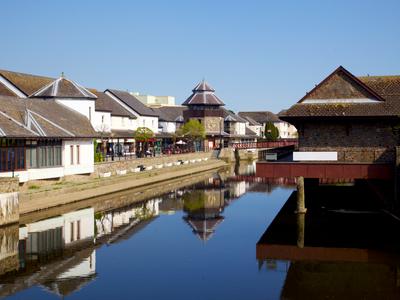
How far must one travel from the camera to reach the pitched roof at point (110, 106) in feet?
238

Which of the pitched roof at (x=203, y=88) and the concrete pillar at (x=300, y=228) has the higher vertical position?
the pitched roof at (x=203, y=88)

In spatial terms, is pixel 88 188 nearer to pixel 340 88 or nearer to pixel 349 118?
pixel 340 88

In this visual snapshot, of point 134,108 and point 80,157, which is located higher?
point 134,108

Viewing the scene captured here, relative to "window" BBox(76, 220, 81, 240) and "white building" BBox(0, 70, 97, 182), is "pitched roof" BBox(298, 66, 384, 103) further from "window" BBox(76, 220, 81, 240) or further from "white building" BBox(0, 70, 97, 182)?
"white building" BBox(0, 70, 97, 182)

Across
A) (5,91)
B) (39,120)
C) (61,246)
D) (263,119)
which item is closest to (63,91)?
(5,91)

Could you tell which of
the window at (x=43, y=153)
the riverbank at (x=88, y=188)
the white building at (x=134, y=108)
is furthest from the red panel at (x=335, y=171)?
the white building at (x=134, y=108)

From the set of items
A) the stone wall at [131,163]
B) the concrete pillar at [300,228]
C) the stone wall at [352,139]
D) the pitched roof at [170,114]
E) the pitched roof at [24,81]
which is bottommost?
the concrete pillar at [300,228]

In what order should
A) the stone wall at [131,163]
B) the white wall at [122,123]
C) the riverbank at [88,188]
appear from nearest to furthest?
the riverbank at [88,188], the stone wall at [131,163], the white wall at [122,123]

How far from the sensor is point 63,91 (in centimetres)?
5444

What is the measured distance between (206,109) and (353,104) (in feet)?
231

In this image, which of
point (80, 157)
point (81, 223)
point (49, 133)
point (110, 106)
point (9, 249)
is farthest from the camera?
point (110, 106)

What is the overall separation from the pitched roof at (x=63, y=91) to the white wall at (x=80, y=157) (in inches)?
288

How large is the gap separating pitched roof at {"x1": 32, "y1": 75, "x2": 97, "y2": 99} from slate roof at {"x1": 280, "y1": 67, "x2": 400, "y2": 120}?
27466 mm

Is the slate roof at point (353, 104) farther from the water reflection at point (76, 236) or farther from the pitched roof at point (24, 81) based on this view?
the pitched roof at point (24, 81)
